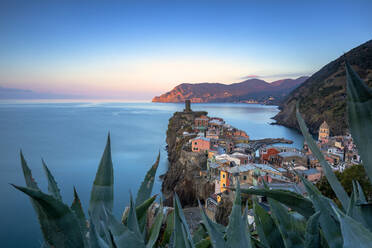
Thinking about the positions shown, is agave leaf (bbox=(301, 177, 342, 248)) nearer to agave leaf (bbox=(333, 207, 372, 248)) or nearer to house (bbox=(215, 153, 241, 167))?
agave leaf (bbox=(333, 207, 372, 248))

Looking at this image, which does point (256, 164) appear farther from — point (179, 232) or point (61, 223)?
point (61, 223)

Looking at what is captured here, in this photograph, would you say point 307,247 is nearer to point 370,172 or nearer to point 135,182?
point 370,172

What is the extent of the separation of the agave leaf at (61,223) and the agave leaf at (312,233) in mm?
636

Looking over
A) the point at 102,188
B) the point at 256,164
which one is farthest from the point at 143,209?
the point at 256,164

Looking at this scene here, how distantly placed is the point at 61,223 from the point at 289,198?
0.70m

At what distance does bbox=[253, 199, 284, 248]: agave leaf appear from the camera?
2.53 feet

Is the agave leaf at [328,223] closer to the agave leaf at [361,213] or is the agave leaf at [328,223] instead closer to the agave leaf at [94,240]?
the agave leaf at [361,213]

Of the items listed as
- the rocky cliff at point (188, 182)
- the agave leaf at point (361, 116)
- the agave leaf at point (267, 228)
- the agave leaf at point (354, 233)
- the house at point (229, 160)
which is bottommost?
the rocky cliff at point (188, 182)

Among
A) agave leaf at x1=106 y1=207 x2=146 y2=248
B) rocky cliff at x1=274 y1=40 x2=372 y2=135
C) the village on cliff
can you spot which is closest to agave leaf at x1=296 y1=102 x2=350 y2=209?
agave leaf at x1=106 y1=207 x2=146 y2=248

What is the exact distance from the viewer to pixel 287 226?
76 cm

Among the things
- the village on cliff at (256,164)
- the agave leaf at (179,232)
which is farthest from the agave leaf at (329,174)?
the village on cliff at (256,164)

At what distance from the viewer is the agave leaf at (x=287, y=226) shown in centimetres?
71

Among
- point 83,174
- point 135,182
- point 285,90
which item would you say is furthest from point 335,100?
point 285,90

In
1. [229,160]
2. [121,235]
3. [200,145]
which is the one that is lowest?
[229,160]
